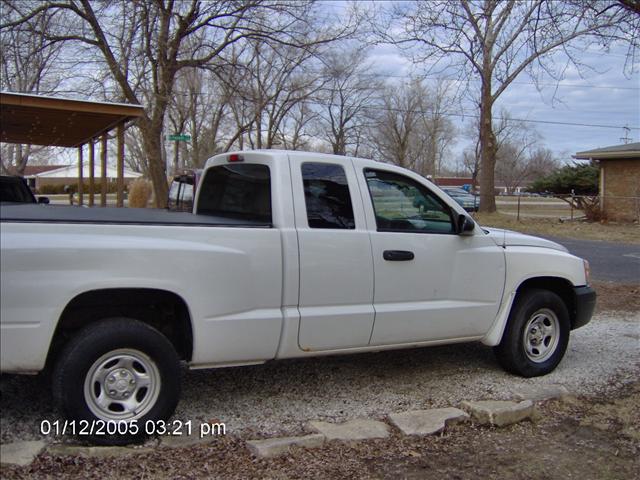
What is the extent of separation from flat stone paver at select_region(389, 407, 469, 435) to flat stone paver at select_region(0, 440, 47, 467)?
7.46 feet

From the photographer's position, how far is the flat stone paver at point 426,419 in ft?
14.1

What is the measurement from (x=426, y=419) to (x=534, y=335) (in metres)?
1.69

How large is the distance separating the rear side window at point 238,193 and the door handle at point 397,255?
2.98 feet

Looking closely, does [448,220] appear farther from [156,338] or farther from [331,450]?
[156,338]

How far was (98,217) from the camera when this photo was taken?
394 centimetres

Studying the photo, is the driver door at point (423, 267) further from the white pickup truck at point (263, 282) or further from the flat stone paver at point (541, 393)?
the flat stone paver at point (541, 393)

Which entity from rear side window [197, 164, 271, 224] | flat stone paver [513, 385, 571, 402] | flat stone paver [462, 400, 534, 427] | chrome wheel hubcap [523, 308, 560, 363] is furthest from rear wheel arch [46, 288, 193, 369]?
chrome wheel hubcap [523, 308, 560, 363]

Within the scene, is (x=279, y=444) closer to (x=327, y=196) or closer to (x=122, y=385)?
(x=122, y=385)

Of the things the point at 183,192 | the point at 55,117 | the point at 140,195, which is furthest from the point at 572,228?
the point at 140,195

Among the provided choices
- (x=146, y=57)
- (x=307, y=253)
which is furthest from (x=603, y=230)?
(x=307, y=253)

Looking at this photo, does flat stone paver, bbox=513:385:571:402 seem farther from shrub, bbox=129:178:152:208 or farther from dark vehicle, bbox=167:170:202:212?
shrub, bbox=129:178:152:208

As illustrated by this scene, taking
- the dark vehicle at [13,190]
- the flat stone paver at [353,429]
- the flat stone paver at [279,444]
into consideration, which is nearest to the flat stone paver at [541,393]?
the flat stone paver at [353,429]

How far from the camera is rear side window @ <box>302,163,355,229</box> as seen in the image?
455cm

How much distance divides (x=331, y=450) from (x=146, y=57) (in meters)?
16.0
